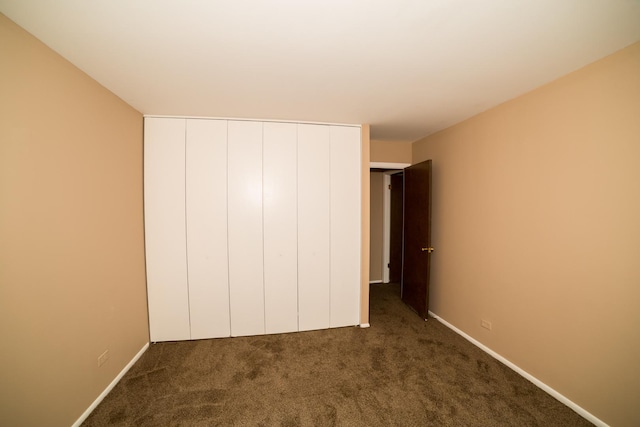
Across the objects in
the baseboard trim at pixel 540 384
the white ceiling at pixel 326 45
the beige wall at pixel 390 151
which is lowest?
the baseboard trim at pixel 540 384

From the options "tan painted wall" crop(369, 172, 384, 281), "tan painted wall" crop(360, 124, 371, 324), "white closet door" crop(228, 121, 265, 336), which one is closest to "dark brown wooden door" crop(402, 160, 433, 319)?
"tan painted wall" crop(360, 124, 371, 324)

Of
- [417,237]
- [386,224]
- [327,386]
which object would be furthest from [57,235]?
[386,224]

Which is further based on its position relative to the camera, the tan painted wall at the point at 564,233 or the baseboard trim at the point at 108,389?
the baseboard trim at the point at 108,389

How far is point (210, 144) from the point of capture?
243 cm

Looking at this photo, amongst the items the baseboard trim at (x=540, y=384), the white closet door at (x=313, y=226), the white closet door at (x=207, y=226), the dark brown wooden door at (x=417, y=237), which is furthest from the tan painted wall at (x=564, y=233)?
the white closet door at (x=207, y=226)

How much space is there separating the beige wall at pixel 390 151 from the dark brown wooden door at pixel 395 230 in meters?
0.77

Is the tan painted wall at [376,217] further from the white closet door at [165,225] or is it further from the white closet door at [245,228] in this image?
the white closet door at [165,225]

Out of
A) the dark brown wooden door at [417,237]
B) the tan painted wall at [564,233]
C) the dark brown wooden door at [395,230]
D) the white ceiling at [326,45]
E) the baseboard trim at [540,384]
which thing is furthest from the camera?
the dark brown wooden door at [395,230]

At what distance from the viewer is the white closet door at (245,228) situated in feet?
8.16

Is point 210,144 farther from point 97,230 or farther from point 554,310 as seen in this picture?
point 554,310

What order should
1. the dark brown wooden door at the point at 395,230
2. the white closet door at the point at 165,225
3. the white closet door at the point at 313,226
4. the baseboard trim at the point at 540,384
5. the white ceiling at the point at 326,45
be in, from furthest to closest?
the dark brown wooden door at the point at 395,230
the white closet door at the point at 313,226
the white closet door at the point at 165,225
the baseboard trim at the point at 540,384
the white ceiling at the point at 326,45

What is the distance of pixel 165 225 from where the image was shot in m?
2.40

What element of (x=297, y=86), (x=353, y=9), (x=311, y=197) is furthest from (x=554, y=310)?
(x=297, y=86)

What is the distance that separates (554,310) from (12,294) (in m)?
3.53
